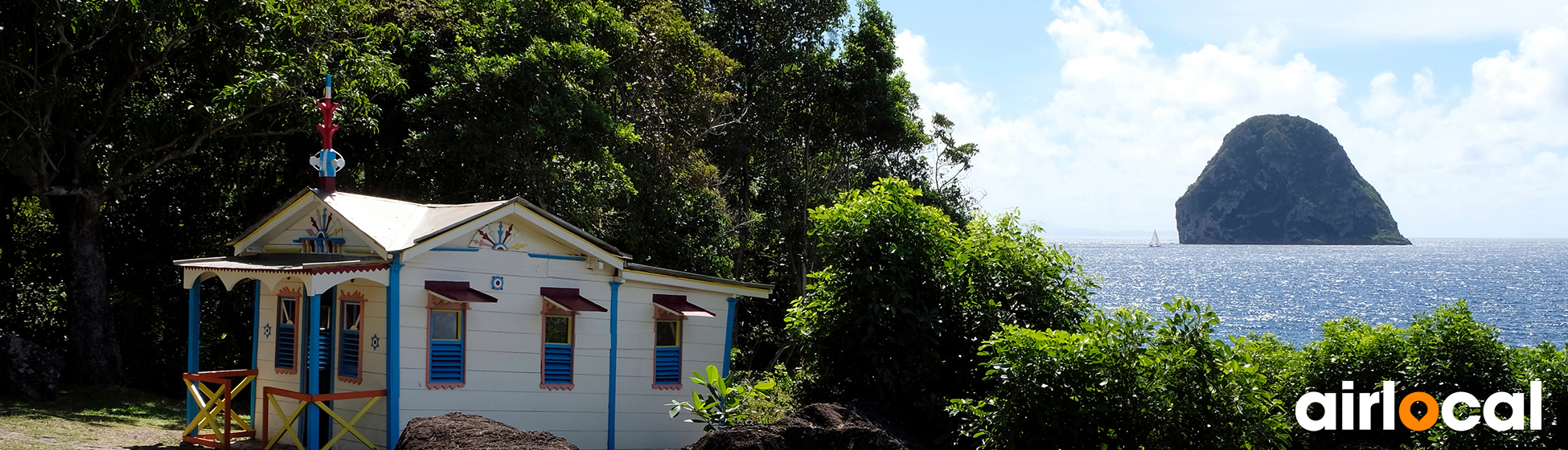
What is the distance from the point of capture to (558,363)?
13047 mm

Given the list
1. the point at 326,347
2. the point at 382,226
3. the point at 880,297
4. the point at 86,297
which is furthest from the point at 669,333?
the point at 86,297

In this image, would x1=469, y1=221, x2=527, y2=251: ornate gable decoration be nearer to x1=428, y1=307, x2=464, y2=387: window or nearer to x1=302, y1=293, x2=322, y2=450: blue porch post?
x1=428, y1=307, x2=464, y2=387: window

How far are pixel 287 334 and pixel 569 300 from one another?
11.0ft

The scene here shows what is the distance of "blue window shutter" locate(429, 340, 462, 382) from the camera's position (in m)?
12.1

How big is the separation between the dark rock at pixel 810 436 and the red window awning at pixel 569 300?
A: 353 cm

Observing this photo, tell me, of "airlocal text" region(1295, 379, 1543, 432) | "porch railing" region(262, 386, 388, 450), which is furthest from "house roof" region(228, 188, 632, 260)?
"airlocal text" region(1295, 379, 1543, 432)

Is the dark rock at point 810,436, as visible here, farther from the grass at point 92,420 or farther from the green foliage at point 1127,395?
the grass at point 92,420

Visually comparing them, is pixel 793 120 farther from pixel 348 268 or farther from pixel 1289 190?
pixel 1289 190

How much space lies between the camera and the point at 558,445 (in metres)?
9.97

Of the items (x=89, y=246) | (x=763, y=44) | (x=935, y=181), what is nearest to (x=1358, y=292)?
(x=935, y=181)

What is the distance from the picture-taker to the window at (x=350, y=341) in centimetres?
1220

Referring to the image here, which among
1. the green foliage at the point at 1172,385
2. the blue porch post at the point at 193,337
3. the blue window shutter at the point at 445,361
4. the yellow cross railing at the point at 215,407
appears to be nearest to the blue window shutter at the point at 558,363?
the blue window shutter at the point at 445,361

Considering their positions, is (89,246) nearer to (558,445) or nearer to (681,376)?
(681,376)

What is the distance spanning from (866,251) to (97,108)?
13.3 metres
